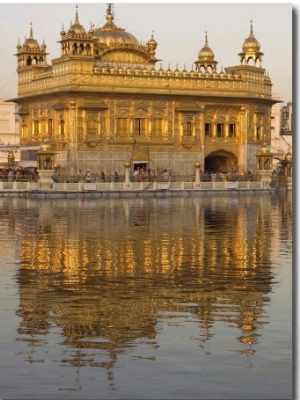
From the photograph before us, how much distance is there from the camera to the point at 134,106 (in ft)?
155

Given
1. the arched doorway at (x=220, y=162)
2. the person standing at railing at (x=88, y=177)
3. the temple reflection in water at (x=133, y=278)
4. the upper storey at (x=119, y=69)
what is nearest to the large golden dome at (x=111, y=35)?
the upper storey at (x=119, y=69)

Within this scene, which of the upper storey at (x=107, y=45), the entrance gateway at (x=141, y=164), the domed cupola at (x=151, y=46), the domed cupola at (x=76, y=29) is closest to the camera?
the domed cupola at (x=76, y=29)

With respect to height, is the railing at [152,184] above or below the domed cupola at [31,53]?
below

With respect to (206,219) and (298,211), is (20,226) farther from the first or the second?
(298,211)

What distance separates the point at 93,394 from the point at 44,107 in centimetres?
4273

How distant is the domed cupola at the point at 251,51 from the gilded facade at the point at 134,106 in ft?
0.18

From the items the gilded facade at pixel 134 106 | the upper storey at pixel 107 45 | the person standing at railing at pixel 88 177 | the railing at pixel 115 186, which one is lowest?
the railing at pixel 115 186

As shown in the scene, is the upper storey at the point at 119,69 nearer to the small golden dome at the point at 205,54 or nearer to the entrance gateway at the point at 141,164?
the small golden dome at the point at 205,54

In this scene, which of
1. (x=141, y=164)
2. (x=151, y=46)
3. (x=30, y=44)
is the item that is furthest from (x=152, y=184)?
(x=30, y=44)

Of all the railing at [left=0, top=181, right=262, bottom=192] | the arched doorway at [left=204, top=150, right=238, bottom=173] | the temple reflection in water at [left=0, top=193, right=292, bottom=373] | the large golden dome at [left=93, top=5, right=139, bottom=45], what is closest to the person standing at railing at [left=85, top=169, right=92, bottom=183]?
the railing at [left=0, top=181, right=262, bottom=192]

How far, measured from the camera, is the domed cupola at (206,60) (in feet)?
177

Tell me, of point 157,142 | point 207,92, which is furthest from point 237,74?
point 157,142

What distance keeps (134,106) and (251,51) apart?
8.03 metres

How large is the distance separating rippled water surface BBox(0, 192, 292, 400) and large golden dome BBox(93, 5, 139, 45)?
33.3 m
